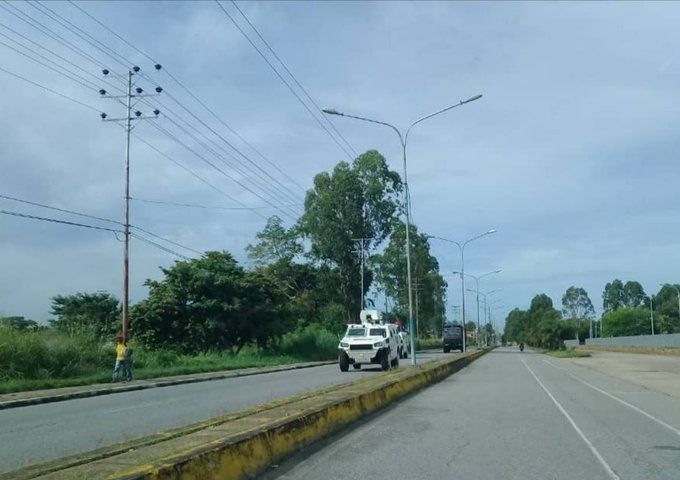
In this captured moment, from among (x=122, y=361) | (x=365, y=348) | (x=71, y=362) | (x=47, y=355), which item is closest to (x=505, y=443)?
(x=122, y=361)

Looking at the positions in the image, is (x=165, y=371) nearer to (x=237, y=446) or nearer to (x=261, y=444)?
(x=261, y=444)

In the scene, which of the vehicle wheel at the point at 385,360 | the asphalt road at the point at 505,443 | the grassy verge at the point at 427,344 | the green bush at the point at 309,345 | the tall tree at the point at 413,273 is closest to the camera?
the asphalt road at the point at 505,443

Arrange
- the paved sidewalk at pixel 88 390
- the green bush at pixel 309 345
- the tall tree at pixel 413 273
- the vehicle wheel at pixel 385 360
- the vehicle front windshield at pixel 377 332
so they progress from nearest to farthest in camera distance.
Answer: the paved sidewalk at pixel 88 390, the vehicle wheel at pixel 385 360, the vehicle front windshield at pixel 377 332, the green bush at pixel 309 345, the tall tree at pixel 413 273

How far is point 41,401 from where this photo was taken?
21.8 meters

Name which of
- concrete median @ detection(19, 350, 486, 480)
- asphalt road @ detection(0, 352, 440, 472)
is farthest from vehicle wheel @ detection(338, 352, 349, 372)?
concrete median @ detection(19, 350, 486, 480)

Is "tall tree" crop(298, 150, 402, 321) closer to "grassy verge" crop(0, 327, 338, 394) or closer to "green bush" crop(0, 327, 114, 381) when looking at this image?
"grassy verge" crop(0, 327, 338, 394)

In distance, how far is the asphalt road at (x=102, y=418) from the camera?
11.7 meters

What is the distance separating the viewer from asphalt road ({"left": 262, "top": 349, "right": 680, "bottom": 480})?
363 inches

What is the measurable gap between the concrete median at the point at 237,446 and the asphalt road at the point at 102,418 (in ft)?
7.19

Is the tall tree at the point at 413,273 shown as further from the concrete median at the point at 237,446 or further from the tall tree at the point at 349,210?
the concrete median at the point at 237,446

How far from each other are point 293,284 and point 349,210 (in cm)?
1454

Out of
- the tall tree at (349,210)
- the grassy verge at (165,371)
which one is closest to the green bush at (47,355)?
the grassy verge at (165,371)

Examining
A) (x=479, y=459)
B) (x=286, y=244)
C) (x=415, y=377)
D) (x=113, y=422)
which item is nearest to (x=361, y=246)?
(x=286, y=244)

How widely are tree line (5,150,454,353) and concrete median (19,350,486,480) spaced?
2324 cm
